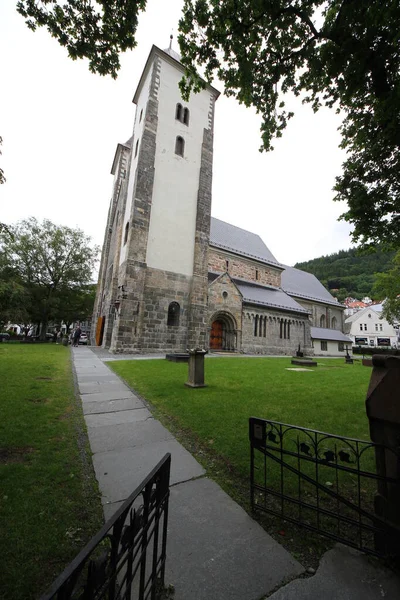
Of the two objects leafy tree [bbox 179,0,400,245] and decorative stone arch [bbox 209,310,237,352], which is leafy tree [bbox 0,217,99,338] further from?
leafy tree [bbox 179,0,400,245]

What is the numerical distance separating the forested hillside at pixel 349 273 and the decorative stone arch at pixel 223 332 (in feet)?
250

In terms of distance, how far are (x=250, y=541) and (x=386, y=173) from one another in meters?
10.0

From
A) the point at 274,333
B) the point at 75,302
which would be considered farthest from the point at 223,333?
the point at 75,302

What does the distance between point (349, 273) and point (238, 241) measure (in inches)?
3410

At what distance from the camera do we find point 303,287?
38.5 meters

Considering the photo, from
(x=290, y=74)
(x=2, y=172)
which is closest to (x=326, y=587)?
(x=2, y=172)

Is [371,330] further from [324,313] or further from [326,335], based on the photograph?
[326,335]

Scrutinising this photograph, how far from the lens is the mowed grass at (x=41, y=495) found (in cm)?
175

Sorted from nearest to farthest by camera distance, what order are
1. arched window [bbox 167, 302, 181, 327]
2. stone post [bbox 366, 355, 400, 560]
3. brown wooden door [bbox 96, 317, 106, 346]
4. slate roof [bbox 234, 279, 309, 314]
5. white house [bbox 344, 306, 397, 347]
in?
stone post [bbox 366, 355, 400, 560]
arched window [bbox 167, 302, 181, 327]
brown wooden door [bbox 96, 317, 106, 346]
slate roof [bbox 234, 279, 309, 314]
white house [bbox 344, 306, 397, 347]

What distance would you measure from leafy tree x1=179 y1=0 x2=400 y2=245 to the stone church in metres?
11.7

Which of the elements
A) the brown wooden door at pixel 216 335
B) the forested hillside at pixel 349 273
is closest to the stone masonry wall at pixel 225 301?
the brown wooden door at pixel 216 335

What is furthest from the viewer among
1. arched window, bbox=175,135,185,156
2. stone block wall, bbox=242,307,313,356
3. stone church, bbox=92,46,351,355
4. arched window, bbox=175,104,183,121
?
stone block wall, bbox=242,307,313,356

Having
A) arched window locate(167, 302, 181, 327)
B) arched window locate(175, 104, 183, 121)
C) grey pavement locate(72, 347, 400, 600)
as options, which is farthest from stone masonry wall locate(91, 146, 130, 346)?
grey pavement locate(72, 347, 400, 600)

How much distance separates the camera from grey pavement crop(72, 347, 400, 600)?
5.49ft
